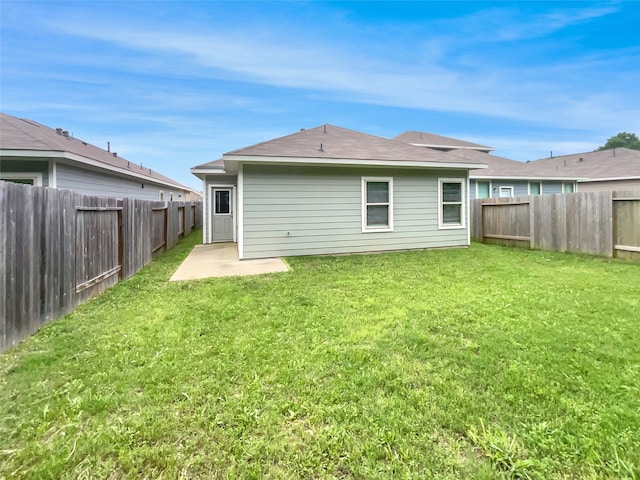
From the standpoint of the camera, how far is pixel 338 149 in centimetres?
912

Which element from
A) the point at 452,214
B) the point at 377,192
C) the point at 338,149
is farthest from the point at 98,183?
the point at 452,214

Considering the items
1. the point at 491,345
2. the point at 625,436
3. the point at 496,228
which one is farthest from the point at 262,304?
the point at 496,228

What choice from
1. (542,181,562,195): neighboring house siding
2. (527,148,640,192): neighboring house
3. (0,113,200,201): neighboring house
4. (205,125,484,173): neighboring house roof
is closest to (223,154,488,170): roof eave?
(205,125,484,173): neighboring house roof

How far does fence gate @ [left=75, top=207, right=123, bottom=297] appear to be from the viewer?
4539 mm

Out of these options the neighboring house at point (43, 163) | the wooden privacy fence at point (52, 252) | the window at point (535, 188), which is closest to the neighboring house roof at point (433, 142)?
the window at point (535, 188)

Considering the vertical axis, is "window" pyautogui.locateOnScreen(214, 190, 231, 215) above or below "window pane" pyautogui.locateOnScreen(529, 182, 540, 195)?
below

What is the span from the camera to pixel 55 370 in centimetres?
276

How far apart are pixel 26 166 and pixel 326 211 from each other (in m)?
7.19

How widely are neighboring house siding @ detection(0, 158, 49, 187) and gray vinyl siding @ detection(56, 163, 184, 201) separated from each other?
23 cm

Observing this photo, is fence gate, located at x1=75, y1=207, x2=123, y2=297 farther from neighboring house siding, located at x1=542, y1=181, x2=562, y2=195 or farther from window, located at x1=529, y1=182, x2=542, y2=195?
neighboring house siding, located at x1=542, y1=181, x2=562, y2=195

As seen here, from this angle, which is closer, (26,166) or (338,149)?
(26,166)

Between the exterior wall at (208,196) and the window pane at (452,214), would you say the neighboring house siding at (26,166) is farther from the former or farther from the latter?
the window pane at (452,214)

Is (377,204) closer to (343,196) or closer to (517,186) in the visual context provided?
(343,196)

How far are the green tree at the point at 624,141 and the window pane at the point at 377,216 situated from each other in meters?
50.5
